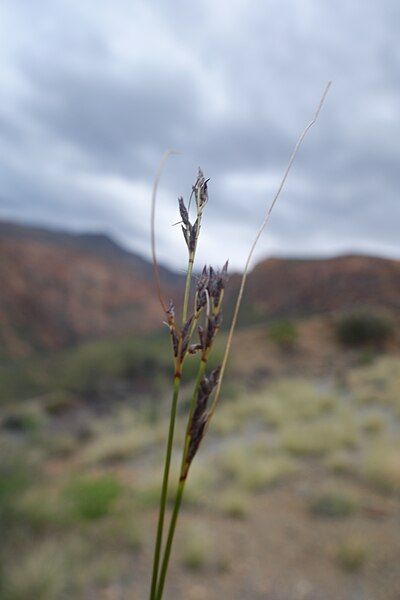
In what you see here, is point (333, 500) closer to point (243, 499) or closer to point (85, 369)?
point (243, 499)

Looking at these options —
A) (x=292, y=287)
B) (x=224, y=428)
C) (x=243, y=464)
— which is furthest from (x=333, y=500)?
(x=292, y=287)

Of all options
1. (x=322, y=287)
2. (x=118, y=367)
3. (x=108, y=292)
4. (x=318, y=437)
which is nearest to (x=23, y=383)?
(x=118, y=367)

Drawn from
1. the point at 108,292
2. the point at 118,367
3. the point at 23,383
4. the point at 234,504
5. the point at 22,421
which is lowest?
the point at 23,383

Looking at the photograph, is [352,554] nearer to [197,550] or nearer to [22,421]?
[197,550]

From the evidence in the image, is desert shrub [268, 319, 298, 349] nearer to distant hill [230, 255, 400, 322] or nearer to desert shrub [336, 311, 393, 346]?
desert shrub [336, 311, 393, 346]

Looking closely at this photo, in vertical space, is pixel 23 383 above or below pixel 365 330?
below

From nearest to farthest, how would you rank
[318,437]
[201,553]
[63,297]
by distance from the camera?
1. [201,553]
2. [318,437]
3. [63,297]
